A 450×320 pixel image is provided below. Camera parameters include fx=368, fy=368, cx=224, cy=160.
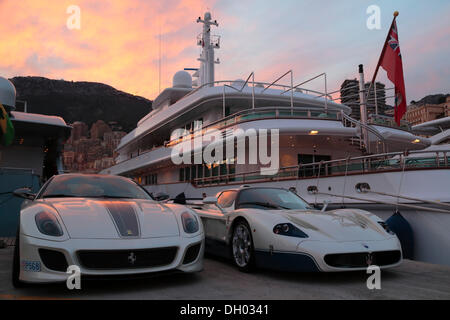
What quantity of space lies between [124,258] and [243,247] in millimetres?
2060

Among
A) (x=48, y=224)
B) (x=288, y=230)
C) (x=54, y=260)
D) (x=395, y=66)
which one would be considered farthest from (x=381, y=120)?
(x=54, y=260)

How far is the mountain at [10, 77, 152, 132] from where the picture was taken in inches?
6619

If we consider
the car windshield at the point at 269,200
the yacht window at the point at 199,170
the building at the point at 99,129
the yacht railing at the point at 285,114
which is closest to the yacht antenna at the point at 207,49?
the yacht window at the point at 199,170

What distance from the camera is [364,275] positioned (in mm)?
4660

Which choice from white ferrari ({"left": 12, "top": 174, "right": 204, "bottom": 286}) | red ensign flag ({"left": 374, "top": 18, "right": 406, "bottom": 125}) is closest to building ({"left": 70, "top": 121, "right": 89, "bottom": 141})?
red ensign flag ({"left": 374, "top": 18, "right": 406, "bottom": 125})

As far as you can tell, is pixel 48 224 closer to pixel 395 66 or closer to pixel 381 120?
pixel 395 66

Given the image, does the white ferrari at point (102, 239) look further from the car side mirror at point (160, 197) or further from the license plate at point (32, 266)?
the car side mirror at point (160, 197)

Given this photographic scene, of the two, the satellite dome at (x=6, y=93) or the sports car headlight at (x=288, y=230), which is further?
the satellite dome at (x=6, y=93)

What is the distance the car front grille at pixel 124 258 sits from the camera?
3.54 metres

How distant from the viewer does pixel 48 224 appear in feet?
12.2

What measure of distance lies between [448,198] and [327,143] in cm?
992

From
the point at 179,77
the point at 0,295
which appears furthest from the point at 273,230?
the point at 179,77

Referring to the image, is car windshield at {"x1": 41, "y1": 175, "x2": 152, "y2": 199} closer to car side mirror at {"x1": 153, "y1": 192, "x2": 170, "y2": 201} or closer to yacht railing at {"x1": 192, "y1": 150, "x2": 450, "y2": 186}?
car side mirror at {"x1": 153, "y1": 192, "x2": 170, "y2": 201}
